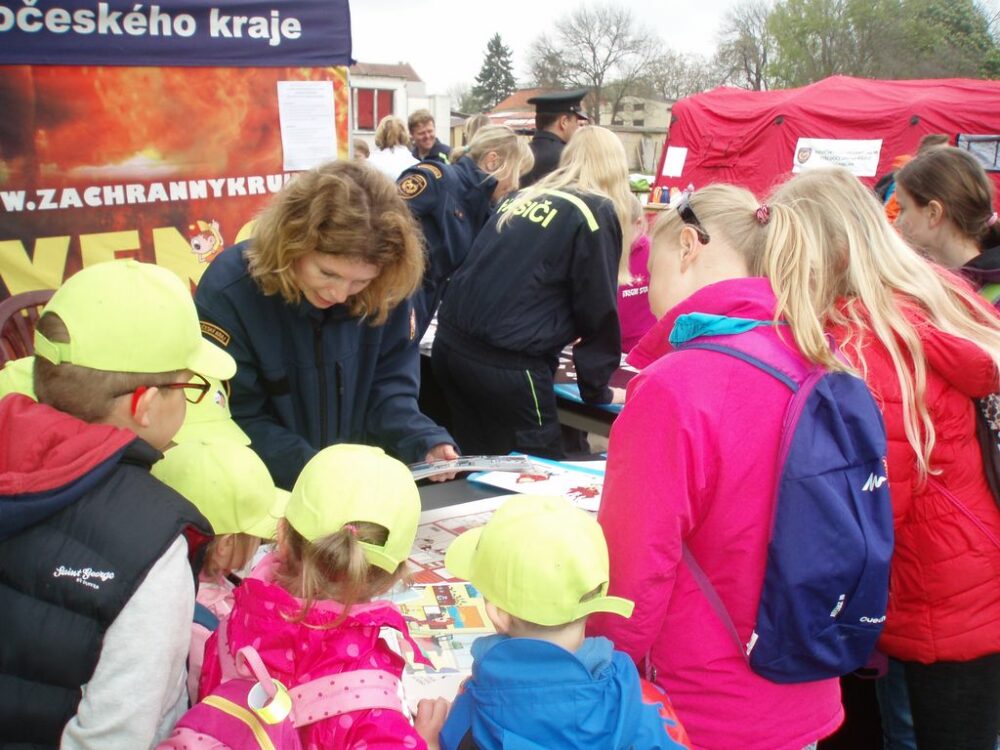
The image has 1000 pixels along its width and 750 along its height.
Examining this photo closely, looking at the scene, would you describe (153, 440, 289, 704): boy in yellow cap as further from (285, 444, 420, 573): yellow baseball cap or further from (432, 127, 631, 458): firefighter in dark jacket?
(432, 127, 631, 458): firefighter in dark jacket

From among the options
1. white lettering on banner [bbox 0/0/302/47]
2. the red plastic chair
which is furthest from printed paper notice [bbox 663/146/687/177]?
the red plastic chair

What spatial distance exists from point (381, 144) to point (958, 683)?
731cm

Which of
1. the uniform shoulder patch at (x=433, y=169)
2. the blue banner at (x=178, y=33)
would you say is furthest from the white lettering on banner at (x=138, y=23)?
the uniform shoulder patch at (x=433, y=169)

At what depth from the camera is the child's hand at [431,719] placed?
54.0 inches

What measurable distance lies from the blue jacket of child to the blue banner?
318 cm

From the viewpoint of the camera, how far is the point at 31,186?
339cm

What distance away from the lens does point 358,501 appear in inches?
52.5

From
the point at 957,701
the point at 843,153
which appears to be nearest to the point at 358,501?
the point at 957,701

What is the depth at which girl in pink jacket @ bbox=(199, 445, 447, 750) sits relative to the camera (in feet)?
4.07

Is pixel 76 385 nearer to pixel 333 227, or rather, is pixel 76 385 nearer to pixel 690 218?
pixel 333 227

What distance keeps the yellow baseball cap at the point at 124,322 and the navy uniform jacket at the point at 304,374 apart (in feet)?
2.66

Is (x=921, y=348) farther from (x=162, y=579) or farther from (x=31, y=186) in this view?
(x=31, y=186)

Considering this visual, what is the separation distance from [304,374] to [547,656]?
1293mm

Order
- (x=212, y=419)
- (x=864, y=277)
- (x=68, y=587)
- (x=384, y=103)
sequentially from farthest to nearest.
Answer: (x=384, y=103)
(x=212, y=419)
(x=864, y=277)
(x=68, y=587)
